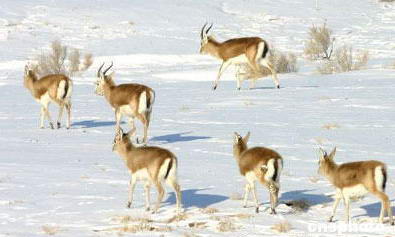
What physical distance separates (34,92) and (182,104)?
16.6 feet

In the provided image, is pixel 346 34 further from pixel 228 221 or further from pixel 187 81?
pixel 228 221

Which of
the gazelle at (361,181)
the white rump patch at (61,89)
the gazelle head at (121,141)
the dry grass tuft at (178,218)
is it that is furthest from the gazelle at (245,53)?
the dry grass tuft at (178,218)

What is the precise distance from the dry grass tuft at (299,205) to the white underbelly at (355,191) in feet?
2.82

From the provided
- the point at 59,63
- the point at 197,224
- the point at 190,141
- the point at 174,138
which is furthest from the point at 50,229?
the point at 59,63

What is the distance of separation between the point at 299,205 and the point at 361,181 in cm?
133

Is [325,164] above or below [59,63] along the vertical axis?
below

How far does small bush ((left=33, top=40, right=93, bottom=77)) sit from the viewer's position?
36.6 meters

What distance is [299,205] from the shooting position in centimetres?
1176

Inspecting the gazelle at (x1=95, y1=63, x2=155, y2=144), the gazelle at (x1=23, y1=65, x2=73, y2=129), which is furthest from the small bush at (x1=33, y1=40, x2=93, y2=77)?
the gazelle at (x1=95, y1=63, x2=155, y2=144)

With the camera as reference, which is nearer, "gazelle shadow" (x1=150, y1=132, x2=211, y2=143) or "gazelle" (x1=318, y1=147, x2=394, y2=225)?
"gazelle" (x1=318, y1=147, x2=394, y2=225)

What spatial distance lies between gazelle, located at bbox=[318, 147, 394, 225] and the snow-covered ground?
1.06ft

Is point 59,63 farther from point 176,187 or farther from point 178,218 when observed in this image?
point 178,218

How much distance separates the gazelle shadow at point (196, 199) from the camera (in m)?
12.0

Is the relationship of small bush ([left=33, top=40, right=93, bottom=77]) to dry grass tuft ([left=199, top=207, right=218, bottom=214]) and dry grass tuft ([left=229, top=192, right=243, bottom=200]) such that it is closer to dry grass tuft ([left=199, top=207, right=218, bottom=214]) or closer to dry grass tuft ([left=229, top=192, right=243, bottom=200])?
dry grass tuft ([left=229, top=192, right=243, bottom=200])
